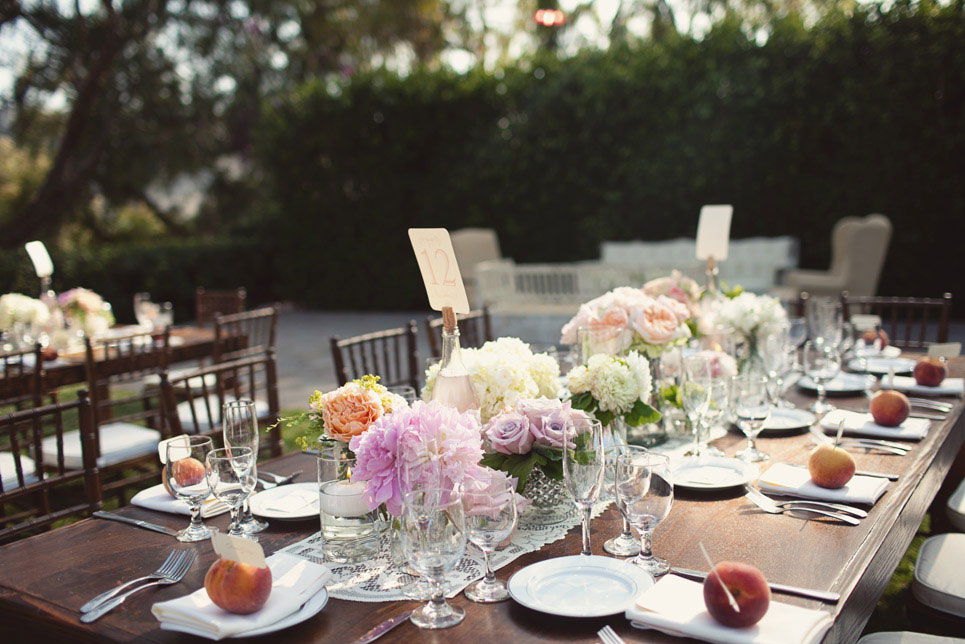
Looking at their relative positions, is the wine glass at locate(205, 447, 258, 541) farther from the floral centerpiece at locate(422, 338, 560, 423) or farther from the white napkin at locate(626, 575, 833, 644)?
the white napkin at locate(626, 575, 833, 644)

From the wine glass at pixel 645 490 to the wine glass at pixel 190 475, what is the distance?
2.78 feet

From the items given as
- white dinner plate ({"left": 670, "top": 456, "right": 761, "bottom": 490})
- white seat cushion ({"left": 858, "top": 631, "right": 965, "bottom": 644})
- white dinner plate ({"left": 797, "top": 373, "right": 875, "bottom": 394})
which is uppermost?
white dinner plate ({"left": 797, "top": 373, "right": 875, "bottom": 394})

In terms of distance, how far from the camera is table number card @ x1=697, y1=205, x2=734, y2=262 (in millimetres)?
3074

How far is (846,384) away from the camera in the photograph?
2.75m

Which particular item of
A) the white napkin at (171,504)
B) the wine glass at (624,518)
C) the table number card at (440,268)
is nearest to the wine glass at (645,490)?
the wine glass at (624,518)

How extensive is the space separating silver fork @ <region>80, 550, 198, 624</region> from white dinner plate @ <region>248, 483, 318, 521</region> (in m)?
0.21

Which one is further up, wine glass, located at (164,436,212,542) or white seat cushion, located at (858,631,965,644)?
wine glass, located at (164,436,212,542)

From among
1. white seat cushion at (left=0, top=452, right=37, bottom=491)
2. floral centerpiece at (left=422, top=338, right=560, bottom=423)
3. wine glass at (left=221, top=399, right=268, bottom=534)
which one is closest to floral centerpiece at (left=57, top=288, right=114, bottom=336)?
white seat cushion at (left=0, top=452, right=37, bottom=491)

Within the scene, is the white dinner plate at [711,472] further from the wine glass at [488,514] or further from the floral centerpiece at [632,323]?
the wine glass at [488,514]

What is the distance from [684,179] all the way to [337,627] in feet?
27.9

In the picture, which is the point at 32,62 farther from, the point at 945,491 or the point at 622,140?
the point at 945,491

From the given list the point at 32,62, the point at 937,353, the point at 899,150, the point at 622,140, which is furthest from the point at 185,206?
the point at 937,353

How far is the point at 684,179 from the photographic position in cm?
896

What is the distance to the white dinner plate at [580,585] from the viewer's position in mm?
1188
